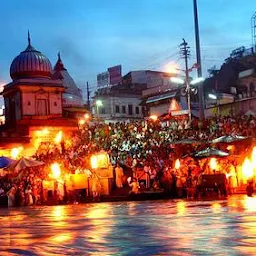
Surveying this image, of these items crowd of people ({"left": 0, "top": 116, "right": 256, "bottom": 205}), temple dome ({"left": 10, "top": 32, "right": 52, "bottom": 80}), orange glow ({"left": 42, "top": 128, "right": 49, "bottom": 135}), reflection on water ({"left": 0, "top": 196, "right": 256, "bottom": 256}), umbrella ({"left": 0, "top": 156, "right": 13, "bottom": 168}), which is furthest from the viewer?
temple dome ({"left": 10, "top": 32, "right": 52, "bottom": 80})

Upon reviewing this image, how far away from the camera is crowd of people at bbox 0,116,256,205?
2791 cm

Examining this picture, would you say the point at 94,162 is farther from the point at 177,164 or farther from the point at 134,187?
the point at 177,164

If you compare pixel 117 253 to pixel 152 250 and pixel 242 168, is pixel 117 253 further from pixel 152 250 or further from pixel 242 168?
pixel 242 168

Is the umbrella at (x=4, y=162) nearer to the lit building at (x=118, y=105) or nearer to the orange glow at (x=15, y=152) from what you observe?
the orange glow at (x=15, y=152)

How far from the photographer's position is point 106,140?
36656 millimetres

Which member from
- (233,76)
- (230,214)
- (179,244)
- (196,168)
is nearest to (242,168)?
(196,168)

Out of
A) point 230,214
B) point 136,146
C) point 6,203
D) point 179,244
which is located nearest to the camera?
point 179,244

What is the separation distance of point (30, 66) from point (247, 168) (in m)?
25.0

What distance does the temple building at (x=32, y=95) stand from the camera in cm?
4309

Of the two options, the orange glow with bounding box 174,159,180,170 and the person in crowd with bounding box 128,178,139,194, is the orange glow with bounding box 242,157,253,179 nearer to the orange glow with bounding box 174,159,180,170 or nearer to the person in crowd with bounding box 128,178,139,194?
the orange glow with bounding box 174,159,180,170

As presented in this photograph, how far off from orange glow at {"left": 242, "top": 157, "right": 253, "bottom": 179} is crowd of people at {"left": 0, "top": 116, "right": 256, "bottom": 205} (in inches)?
19.4

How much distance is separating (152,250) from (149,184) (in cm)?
2032

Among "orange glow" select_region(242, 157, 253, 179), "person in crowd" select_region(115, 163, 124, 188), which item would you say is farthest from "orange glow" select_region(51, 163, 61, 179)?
"orange glow" select_region(242, 157, 253, 179)

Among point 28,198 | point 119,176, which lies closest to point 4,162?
point 28,198
